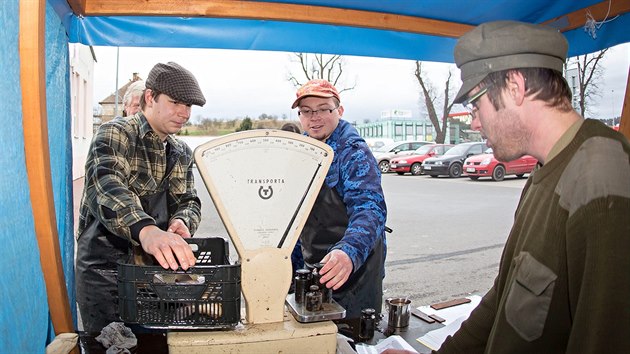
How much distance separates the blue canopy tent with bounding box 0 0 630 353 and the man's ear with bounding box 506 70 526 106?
1151 millimetres

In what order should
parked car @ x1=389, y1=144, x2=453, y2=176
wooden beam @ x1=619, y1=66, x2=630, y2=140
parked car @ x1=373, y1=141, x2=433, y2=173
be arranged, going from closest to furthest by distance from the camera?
wooden beam @ x1=619, y1=66, x2=630, y2=140
parked car @ x1=389, y1=144, x2=453, y2=176
parked car @ x1=373, y1=141, x2=433, y2=173

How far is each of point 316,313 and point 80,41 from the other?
1.84 meters

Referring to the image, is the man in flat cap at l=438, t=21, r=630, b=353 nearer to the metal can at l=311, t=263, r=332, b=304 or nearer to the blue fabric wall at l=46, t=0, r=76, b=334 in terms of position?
the metal can at l=311, t=263, r=332, b=304

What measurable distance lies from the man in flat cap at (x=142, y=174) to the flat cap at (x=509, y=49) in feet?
4.56

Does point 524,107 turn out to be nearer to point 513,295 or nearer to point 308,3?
point 513,295

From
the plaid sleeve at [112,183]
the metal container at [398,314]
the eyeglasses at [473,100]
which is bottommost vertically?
the metal container at [398,314]

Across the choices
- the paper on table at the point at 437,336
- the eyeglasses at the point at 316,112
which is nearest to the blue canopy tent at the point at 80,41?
the eyeglasses at the point at 316,112

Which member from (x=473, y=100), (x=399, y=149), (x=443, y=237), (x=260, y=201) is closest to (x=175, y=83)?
(x=260, y=201)

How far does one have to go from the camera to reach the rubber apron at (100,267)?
2391mm

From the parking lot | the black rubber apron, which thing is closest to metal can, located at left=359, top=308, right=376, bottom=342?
the black rubber apron

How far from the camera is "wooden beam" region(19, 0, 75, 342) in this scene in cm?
117

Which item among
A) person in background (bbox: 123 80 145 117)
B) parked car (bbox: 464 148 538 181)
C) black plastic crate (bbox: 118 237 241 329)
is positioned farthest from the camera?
parked car (bbox: 464 148 538 181)

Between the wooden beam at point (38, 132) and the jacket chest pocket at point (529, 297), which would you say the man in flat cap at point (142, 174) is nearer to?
the wooden beam at point (38, 132)

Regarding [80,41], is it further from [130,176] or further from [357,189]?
[357,189]
